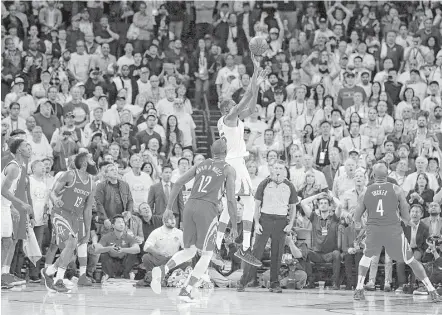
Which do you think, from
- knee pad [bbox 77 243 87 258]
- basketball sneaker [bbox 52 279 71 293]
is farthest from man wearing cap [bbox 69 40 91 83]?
basketball sneaker [bbox 52 279 71 293]

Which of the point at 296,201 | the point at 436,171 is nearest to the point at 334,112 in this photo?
the point at 436,171

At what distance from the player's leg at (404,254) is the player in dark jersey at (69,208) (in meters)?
4.48

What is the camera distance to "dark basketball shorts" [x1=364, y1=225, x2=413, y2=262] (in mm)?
13469

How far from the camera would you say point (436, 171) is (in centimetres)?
1817

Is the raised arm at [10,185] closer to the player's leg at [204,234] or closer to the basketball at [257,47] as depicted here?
the player's leg at [204,234]

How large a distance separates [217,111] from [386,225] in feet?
32.6

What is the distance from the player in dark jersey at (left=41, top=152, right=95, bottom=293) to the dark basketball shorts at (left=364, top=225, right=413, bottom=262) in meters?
4.18

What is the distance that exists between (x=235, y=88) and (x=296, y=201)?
22.7 feet

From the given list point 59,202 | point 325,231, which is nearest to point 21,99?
point 59,202

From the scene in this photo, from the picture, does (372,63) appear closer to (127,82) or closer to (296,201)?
(127,82)

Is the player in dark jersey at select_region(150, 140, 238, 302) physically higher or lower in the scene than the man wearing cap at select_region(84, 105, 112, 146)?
lower

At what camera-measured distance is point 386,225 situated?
44.6ft

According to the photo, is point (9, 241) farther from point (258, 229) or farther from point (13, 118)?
point (13, 118)

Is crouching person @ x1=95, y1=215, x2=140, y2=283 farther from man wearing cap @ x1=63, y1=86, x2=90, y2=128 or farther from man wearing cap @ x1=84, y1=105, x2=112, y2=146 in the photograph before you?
man wearing cap @ x1=63, y1=86, x2=90, y2=128
